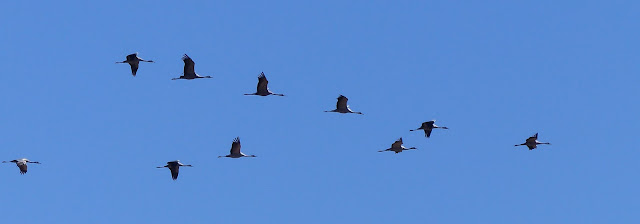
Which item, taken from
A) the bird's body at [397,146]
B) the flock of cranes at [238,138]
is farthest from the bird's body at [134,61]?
the bird's body at [397,146]

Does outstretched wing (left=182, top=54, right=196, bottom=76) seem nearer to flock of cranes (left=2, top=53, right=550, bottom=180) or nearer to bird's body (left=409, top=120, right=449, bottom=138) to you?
flock of cranes (left=2, top=53, right=550, bottom=180)

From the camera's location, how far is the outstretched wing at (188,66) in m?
117

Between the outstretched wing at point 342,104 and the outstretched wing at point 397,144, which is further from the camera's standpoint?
the outstretched wing at point 397,144

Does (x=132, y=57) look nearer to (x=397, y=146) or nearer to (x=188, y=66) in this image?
(x=188, y=66)

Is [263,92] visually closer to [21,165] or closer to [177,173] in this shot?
[177,173]

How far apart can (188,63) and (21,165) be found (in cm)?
1202

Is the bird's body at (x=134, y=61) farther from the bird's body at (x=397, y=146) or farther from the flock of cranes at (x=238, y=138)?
the bird's body at (x=397, y=146)

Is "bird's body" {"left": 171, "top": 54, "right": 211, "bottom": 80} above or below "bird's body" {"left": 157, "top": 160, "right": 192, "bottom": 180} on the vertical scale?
above

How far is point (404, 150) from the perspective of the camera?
124 meters

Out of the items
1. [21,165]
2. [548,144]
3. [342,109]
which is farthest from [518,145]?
[21,165]

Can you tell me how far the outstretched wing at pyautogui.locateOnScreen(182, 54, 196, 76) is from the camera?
4596 inches

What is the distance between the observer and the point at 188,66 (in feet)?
386

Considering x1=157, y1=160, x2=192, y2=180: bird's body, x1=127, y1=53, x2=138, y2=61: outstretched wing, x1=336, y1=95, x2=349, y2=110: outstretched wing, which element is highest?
x1=127, y1=53, x2=138, y2=61: outstretched wing

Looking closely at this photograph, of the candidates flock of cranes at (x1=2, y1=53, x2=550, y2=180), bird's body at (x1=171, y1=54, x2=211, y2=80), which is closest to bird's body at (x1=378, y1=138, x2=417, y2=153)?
flock of cranes at (x1=2, y1=53, x2=550, y2=180)
